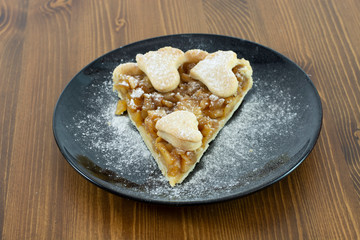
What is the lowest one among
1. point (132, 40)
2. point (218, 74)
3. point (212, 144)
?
point (212, 144)

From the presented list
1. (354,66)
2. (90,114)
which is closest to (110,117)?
(90,114)

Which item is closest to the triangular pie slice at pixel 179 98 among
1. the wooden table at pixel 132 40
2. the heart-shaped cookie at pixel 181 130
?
the heart-shaped cookie at pixel 181 130

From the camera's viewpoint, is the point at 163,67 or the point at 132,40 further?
the point at 132,40

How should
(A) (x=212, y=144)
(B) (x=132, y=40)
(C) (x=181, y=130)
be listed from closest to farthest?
(C) (x=181, y=130) → (A) (x=212, y=144) → (B) (x=132, y=40)

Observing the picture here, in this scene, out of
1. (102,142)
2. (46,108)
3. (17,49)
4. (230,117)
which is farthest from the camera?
(17,49)

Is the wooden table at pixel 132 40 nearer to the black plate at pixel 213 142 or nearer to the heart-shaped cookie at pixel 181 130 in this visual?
the black plate at pixel 213 142

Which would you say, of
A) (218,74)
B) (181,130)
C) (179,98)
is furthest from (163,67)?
(181,130)

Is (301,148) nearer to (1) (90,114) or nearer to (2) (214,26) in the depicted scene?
(1) (90,114)

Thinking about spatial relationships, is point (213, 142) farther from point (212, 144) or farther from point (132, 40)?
point (132, 40)
